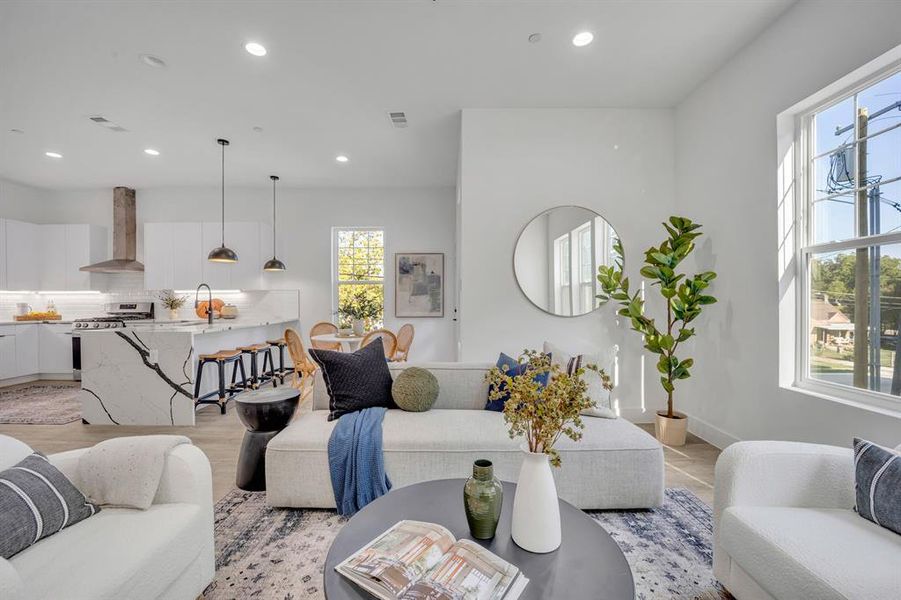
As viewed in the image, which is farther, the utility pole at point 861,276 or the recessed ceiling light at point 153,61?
the recessed ceiling light at point 153,61

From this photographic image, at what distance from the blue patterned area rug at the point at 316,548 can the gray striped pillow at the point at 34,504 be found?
650mm

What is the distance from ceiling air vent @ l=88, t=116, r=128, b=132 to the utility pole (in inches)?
242

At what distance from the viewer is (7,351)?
5340mm

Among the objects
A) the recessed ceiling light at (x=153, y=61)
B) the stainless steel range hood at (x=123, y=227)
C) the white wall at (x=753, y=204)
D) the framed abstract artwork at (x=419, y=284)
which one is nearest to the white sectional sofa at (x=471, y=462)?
the white wall at (x=753, y=204)

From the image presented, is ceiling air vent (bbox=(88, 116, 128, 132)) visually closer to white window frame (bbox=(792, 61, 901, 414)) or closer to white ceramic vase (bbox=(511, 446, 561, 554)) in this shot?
white ceramic vase (bbox=(511, 446, 561, 554))

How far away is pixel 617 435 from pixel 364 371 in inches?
63.4

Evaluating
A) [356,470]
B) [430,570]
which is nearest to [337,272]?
[356,470]

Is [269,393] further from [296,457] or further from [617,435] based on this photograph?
[617,435]

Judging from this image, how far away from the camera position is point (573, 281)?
3.79 metres

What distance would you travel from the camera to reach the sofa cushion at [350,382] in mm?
2539

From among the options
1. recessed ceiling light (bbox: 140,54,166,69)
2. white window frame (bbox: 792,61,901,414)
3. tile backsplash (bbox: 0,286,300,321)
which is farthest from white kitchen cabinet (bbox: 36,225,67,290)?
white window frame (bbox: 792,61,901,414)

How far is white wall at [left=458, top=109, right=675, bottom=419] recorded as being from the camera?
3795mm

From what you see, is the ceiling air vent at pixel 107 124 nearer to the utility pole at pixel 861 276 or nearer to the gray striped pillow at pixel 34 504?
the gray striped pillow at pixel 34 504

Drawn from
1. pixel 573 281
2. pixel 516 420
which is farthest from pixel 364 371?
pixel 573 281
